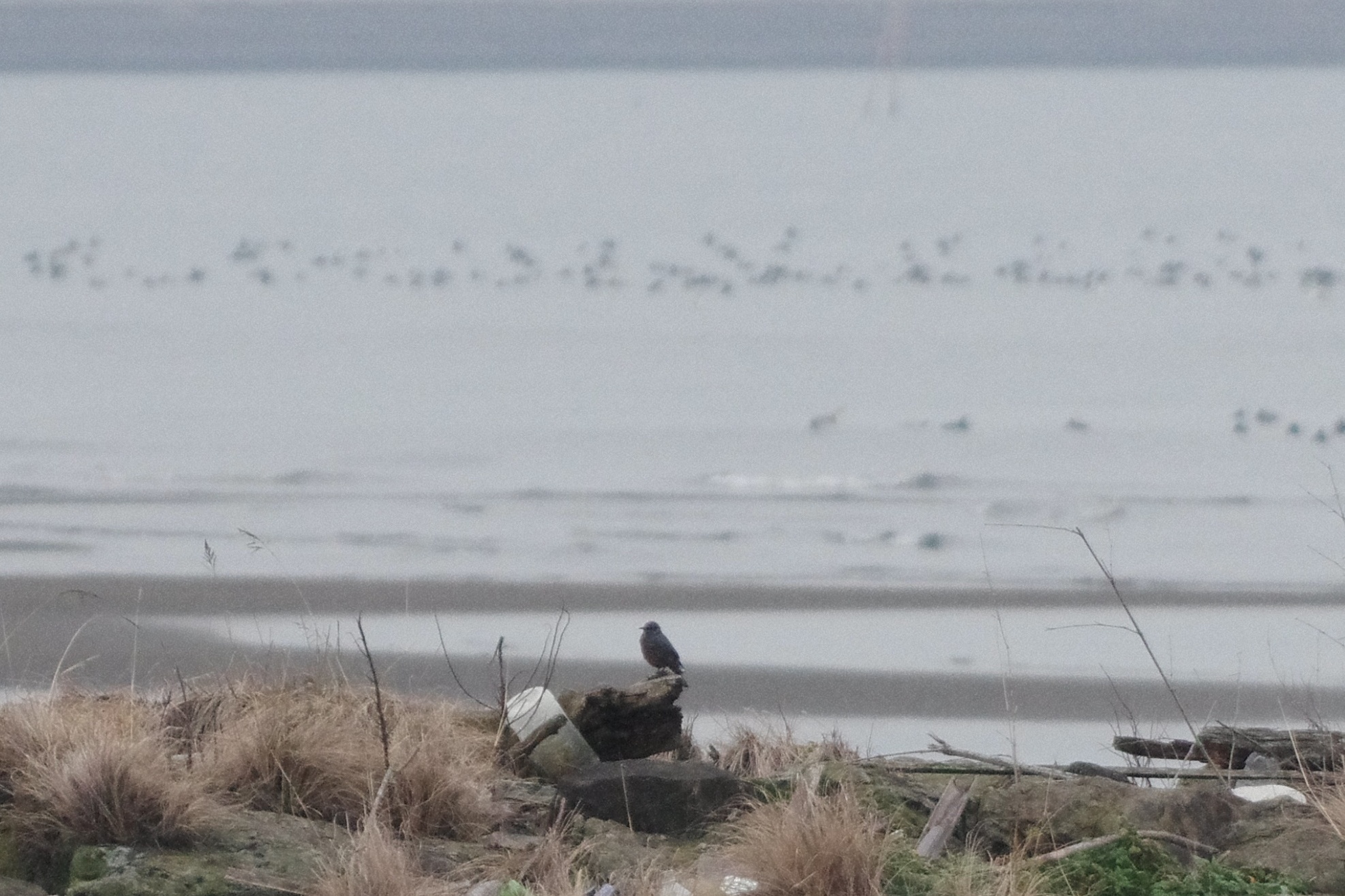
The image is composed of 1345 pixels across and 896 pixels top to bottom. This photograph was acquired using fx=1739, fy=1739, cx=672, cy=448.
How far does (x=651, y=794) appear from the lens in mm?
5039

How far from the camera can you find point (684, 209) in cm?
2955

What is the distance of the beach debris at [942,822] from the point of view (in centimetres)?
473

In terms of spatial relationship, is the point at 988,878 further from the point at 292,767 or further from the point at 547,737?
the point at 292,767

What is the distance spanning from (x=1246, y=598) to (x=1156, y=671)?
2466mm

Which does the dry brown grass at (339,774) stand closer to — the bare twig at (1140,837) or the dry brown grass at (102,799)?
the dry brown grass at (102,799)

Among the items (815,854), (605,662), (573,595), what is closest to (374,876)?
(815,854)

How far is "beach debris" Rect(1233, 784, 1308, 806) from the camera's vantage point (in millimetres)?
5066

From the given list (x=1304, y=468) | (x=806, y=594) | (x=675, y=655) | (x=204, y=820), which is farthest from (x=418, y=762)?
(x=1304, y=468)

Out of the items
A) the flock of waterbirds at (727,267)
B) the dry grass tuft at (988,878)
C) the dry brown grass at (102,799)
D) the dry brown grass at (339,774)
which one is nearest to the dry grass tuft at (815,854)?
the dry grass tuft at (988,878)

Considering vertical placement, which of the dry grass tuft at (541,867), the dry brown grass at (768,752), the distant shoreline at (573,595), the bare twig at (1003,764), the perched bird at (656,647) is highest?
the perched bird at (656,647)

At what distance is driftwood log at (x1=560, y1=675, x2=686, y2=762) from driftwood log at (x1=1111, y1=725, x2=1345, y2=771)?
155cm

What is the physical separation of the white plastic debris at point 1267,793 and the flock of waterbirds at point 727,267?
20974mm

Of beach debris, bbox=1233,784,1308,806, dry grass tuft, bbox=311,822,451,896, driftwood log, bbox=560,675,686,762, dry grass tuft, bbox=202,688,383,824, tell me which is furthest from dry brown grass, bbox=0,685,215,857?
beach debris, bbox=1233,784,1308,806

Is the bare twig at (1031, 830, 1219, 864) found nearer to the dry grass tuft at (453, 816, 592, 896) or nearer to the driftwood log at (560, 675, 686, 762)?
the dry grass tuft at (453, 816, 592, 896)
